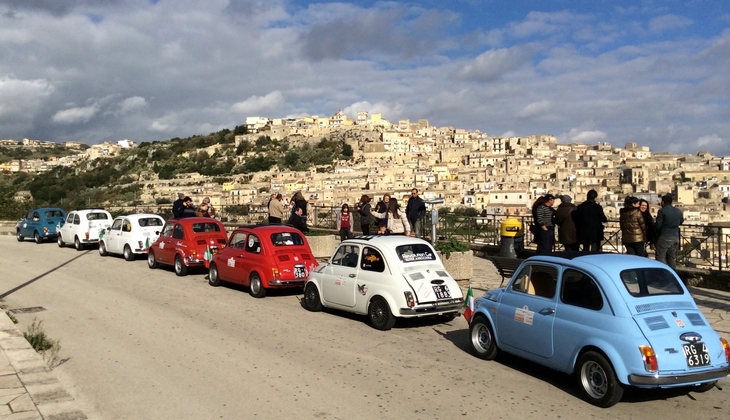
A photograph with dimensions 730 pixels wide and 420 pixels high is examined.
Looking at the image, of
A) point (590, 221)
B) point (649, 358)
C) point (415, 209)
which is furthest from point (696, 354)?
point (415, 209)

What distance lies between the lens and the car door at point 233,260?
541 inches

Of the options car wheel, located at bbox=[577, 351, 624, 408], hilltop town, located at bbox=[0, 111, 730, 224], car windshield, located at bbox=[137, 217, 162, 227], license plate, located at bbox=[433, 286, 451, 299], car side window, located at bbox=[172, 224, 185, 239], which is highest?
hilltop town, located at bbox=[0, 111, 730, 224]

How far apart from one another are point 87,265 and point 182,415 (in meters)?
14.4

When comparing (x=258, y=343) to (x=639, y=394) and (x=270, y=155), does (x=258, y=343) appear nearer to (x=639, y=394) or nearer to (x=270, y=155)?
(x=639, y=394)

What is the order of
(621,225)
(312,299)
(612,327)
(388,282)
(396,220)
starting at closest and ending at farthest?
(612,327), (388,282), (312,299), (621,225), (396,220)

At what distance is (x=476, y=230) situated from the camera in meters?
19.3

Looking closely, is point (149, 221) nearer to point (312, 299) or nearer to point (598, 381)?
point (312, 299)

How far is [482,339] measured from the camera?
8.29 m

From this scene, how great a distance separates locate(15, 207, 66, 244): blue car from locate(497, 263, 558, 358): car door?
23.6 meters

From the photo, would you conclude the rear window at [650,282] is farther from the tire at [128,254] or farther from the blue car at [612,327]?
the tire at [128,254]

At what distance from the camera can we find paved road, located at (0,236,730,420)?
250 inches

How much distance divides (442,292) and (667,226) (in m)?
5.11

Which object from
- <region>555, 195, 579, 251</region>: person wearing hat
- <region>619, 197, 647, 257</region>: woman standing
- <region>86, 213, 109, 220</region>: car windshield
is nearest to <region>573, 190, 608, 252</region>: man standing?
<region>555, 195, 579, 251</region>: person wearing hat

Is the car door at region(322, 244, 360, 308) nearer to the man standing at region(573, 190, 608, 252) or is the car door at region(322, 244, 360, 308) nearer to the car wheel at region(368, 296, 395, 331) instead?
the car wheel at region(368, 296, 395, 331)
